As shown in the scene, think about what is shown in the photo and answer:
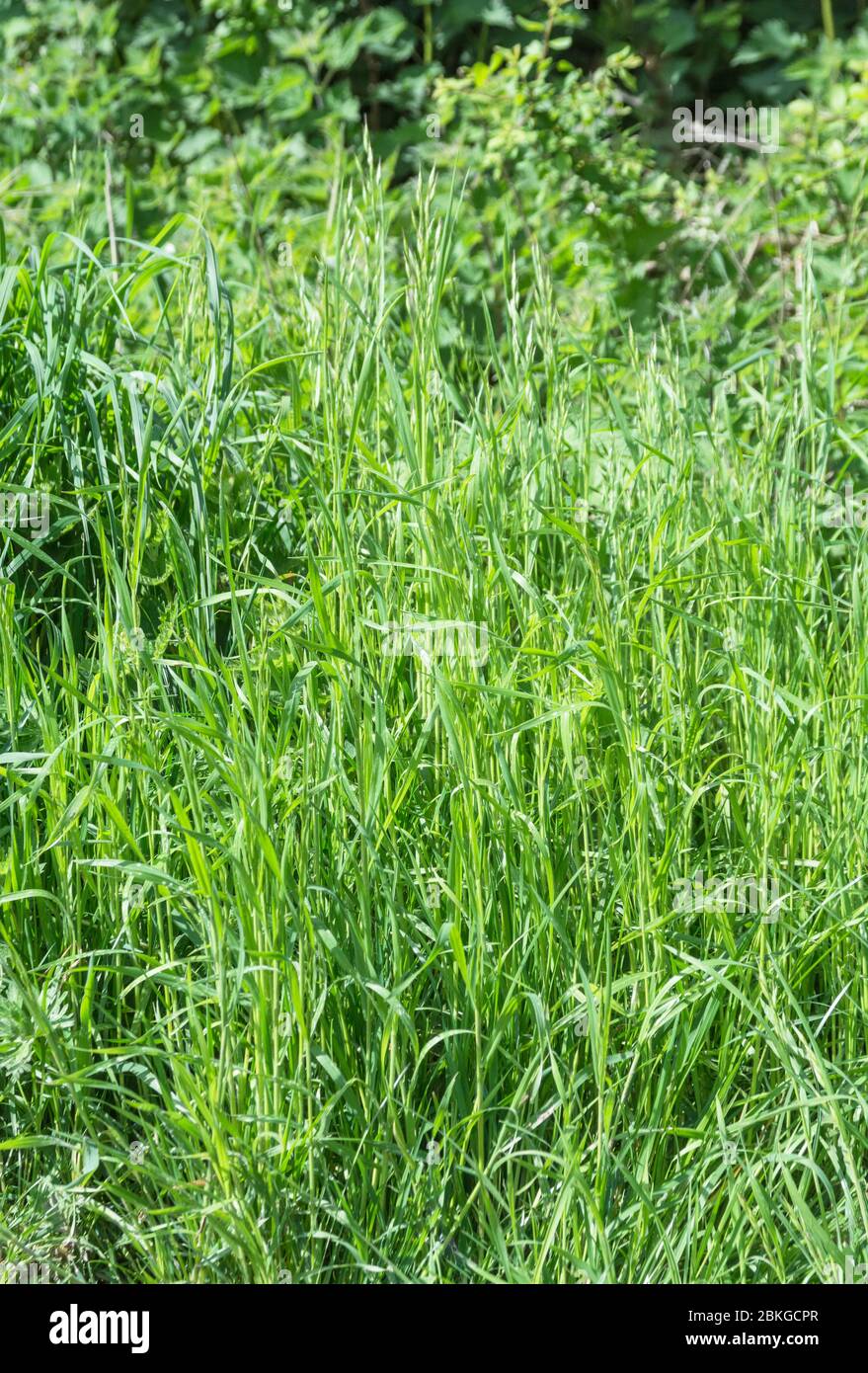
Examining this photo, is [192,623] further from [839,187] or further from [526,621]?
[839,187]

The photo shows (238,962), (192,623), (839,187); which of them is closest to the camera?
(238,962)

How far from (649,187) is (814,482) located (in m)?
1.74

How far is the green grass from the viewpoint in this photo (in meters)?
1.72

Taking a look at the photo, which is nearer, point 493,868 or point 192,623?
point 493,868

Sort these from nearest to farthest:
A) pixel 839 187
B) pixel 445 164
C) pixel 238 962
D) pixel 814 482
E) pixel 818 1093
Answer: pixel 238 962, pixel 818 1093, pixel 814 482, pixel 839 187, pixel 445 164

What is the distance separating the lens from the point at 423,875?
2000mm

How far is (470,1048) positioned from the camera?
6.20 feet

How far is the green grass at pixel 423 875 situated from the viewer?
1718mm
